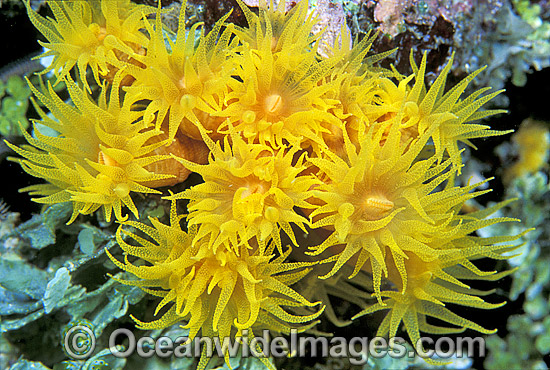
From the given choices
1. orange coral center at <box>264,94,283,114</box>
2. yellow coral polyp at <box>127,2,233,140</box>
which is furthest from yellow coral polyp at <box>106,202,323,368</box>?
orange coral center at <box>264,94,283,114</box>

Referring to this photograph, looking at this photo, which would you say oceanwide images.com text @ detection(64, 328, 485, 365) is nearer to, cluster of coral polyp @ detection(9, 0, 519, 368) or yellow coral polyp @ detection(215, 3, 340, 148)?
cluster of coral polyp @ detection(9, 0, 519, 368)

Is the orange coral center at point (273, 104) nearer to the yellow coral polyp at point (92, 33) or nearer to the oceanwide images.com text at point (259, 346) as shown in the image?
the yellow coral polyp at point (92, 33)

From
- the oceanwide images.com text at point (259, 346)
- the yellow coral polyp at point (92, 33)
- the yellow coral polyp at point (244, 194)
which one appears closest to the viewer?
the yellow coral polyp at point (244, 194)

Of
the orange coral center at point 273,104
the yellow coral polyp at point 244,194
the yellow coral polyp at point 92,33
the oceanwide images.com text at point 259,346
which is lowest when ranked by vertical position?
the oceanwide images.com text at point 259,346

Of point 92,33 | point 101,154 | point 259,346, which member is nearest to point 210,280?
point 259,346

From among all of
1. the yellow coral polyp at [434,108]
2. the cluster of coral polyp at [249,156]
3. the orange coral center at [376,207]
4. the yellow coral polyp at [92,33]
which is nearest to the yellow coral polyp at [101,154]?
the cluster of coral polyp at [249,156]

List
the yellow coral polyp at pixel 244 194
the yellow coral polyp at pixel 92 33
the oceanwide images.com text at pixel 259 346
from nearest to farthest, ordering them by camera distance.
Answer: the yellow coral polyp at pixel 244 194 < the yellow coral polyp at pixel 92 33 < the oceanwide images.com text at pixel 259 346

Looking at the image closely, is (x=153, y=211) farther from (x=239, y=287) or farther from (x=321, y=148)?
(x=321, y=148)
